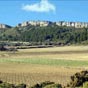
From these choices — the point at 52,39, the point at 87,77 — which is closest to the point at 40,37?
the point at 52,39

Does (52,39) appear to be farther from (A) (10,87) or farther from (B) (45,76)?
(A) (10,87)

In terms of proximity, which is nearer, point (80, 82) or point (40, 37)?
point (80, 82)

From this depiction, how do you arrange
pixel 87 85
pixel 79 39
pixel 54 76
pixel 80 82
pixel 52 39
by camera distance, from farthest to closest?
pixel 52 39 < pixel 79 39 < pixel 54 76 < pixel 80 82 < pixel 87 85

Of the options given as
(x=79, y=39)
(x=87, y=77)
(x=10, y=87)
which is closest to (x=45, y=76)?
(x=87, y=77)

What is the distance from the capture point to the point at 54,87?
14086 mm

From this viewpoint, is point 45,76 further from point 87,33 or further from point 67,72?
point 87,33

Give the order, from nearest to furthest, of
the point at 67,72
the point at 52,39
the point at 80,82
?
1. the point at 80,82
2. the point at 67,72
3. the point at 52,39

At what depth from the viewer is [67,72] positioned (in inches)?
1404

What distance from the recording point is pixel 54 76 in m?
32.3

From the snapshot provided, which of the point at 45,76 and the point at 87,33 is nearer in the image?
the point at 45,76

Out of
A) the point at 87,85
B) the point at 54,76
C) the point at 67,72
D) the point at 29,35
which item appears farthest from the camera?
the point at 29,35

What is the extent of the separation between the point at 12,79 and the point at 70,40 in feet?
429

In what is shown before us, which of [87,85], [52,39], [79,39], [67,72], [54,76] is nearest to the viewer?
[87,85]

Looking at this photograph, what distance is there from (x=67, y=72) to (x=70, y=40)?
124639 millimetres
